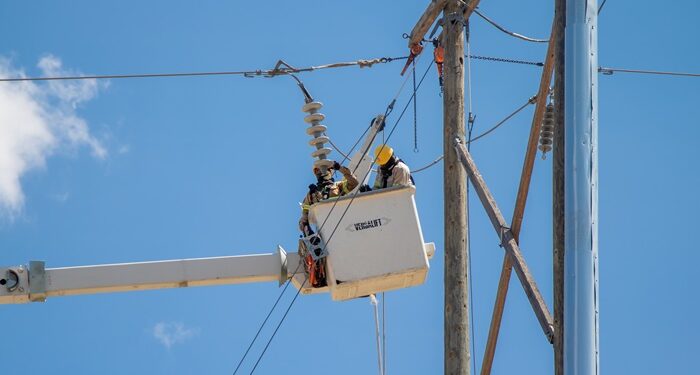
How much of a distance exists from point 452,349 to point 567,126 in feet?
13.4

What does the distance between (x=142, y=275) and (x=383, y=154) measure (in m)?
2.80

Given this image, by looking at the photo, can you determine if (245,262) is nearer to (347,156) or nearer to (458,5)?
(347,156)

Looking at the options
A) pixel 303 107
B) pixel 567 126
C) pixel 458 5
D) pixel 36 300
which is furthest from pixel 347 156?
pixel 567 126

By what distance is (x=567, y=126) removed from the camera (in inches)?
491

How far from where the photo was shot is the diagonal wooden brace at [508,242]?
1430cm

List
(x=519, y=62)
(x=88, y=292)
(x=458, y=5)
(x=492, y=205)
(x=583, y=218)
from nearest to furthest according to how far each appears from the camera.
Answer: (x=583, y=218), (x=492, y=205), (x=458, y=5), (x=88, y=292), (x=519, y=62)

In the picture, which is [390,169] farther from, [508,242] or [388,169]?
[508,242]

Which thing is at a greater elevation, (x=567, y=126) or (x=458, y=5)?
(x=458, y=5)

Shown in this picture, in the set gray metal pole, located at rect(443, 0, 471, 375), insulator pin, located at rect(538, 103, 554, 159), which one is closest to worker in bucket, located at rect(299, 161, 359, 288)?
gray metal pole, located at rect(443, 0, 471, 375)

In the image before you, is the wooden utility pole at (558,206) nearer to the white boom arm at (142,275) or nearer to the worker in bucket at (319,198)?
the worker in bucket at (319,198)

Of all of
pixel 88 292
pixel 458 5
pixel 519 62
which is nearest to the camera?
pixel 458 5

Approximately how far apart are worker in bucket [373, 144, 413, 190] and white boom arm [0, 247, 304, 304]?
1.31 metres

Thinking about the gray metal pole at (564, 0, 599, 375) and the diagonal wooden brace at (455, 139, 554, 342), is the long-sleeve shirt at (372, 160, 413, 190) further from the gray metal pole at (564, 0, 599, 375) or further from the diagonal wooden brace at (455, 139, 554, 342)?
the gray metal pole at (564, 0, 599, 375)

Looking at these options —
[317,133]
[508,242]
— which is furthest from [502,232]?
[317,133]
